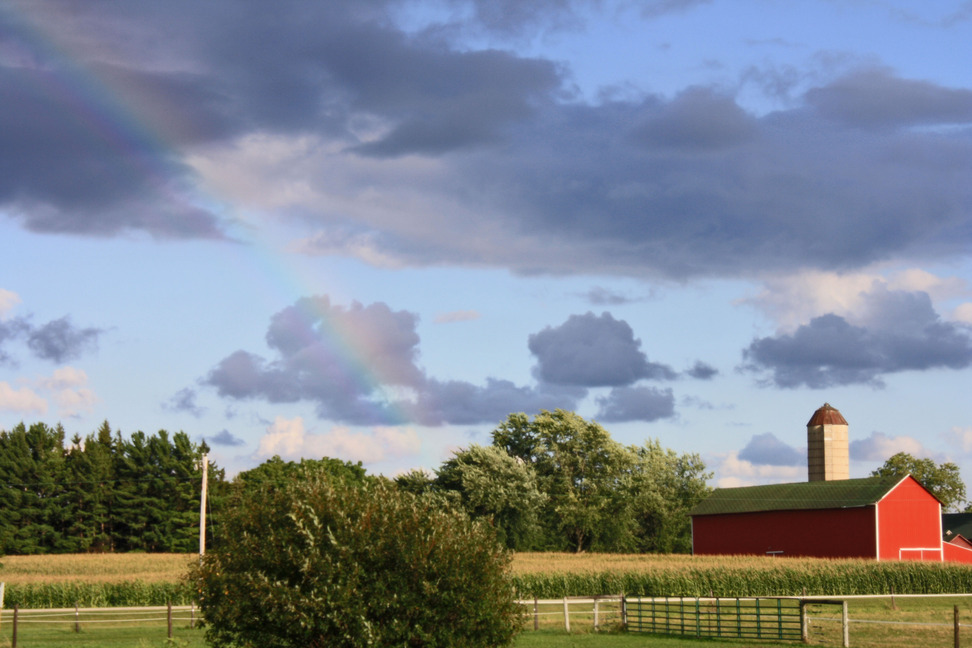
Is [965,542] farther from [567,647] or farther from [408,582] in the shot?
[408,582]

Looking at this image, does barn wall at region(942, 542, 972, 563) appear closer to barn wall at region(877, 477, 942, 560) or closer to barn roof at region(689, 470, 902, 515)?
barn wall at region(877, 477, 942, 560)

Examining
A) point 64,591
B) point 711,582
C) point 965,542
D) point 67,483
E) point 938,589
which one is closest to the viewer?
point 64,591

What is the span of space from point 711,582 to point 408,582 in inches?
1280

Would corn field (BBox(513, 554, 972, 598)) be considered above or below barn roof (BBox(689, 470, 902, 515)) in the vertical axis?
below

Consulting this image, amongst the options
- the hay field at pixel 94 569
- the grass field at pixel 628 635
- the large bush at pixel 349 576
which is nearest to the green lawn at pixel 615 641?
the grass field at pixel 628 635

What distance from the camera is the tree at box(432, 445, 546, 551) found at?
7094 cm

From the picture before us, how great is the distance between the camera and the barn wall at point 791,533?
60625mm

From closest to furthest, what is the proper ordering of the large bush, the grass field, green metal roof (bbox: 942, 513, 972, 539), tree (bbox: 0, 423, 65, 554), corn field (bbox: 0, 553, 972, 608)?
the large bush
the grass field
corn field (bbox: 0, 553, 972, 608)
green metal roof (bbox: 942, 513, 972, 539)
tree (bbox: 0, 423, 65, 554)

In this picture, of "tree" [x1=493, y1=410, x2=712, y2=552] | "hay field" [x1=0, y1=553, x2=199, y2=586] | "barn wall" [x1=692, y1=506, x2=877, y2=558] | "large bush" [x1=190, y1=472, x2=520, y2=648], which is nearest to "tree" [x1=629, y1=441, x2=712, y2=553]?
"tree" [x1=493, y1=410, x2=712, y2=552]

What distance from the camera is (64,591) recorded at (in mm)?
41000

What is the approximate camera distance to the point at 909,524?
61.4 meters

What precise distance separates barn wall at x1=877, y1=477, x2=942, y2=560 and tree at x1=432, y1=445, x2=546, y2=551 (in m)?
22.5

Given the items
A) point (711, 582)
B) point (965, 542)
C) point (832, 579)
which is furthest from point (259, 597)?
point (965, 542)

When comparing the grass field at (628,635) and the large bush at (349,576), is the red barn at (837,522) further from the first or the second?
the large bush at (349,576)
